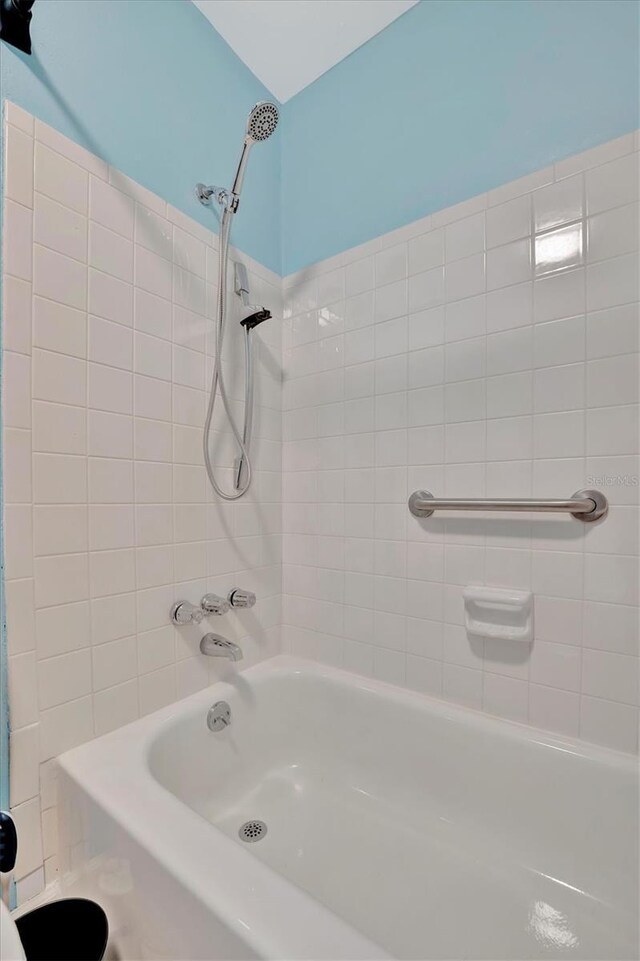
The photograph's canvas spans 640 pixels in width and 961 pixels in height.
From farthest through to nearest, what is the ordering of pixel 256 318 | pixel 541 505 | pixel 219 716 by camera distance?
pixel 256 318
pixel 219 716
pixel 541 505

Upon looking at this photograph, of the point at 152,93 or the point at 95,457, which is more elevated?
the point at 152,93

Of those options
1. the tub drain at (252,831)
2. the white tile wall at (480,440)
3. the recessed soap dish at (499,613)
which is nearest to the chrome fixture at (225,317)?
the white tile wall at (480,440)

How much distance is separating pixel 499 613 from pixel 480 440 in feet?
1.54

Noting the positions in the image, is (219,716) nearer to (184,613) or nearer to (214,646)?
(214,646)

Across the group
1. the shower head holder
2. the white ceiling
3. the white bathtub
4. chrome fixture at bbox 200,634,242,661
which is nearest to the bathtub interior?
the white bathtub

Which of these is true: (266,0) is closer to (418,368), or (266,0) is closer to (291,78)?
(291,78)

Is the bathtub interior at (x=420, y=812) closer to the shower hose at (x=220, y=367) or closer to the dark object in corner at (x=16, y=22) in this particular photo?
the shower hose at (x=220, y=367)

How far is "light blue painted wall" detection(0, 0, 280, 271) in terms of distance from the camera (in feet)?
3.14

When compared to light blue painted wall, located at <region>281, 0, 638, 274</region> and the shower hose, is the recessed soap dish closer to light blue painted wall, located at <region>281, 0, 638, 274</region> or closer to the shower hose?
the shower hose

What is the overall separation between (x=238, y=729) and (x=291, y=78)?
7.33 ft

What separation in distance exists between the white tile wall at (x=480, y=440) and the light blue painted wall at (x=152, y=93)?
422 mm

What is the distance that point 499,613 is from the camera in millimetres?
1118

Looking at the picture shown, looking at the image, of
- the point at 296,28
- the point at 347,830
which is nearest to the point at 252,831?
the point at 347,830

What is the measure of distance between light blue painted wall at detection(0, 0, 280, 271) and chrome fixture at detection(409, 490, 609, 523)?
1089 mm
